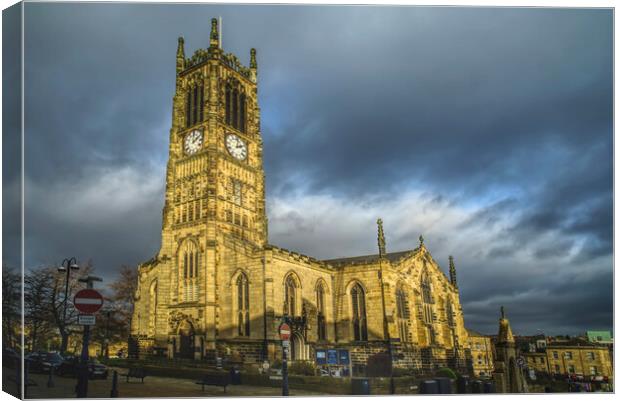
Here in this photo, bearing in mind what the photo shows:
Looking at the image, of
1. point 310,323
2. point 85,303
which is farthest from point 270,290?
point 85,303

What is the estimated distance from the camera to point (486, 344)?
73.8 meters

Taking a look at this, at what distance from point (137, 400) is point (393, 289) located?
29.3m

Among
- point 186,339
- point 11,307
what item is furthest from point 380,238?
point 11,307

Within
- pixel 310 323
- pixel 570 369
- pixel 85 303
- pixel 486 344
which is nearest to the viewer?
pixel 85 303

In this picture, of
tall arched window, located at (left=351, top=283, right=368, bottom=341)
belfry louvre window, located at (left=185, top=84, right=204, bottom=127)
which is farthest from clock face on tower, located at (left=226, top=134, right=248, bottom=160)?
tall arched window, located at (left=351, top=283, right=368, bottom=341)

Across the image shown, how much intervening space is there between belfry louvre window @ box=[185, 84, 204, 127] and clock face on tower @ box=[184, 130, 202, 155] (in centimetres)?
116

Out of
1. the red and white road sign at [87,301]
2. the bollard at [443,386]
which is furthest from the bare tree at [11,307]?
the bollard at [443,386]

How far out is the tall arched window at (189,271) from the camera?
4161 cm

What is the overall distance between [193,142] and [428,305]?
87.9 feet

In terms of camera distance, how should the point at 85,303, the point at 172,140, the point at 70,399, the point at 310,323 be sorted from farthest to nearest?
the point at 172,140, the point at 310,323, the point at 70,399, the point at 85,303

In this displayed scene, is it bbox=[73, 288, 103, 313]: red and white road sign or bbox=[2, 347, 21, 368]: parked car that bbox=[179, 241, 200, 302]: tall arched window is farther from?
bbox=[73, 288, 103, 313]: red and white road sign

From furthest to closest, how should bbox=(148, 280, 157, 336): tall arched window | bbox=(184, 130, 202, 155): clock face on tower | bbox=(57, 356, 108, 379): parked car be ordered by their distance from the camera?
bbox=(184, 130, 202, 155): clock face on tower
bbox=(148, 280, 157, 336): tall arched window
bbox=(57, 356, 108, 379): parked car

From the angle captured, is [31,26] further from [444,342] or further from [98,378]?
[444,342]

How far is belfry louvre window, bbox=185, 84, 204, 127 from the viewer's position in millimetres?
49469
